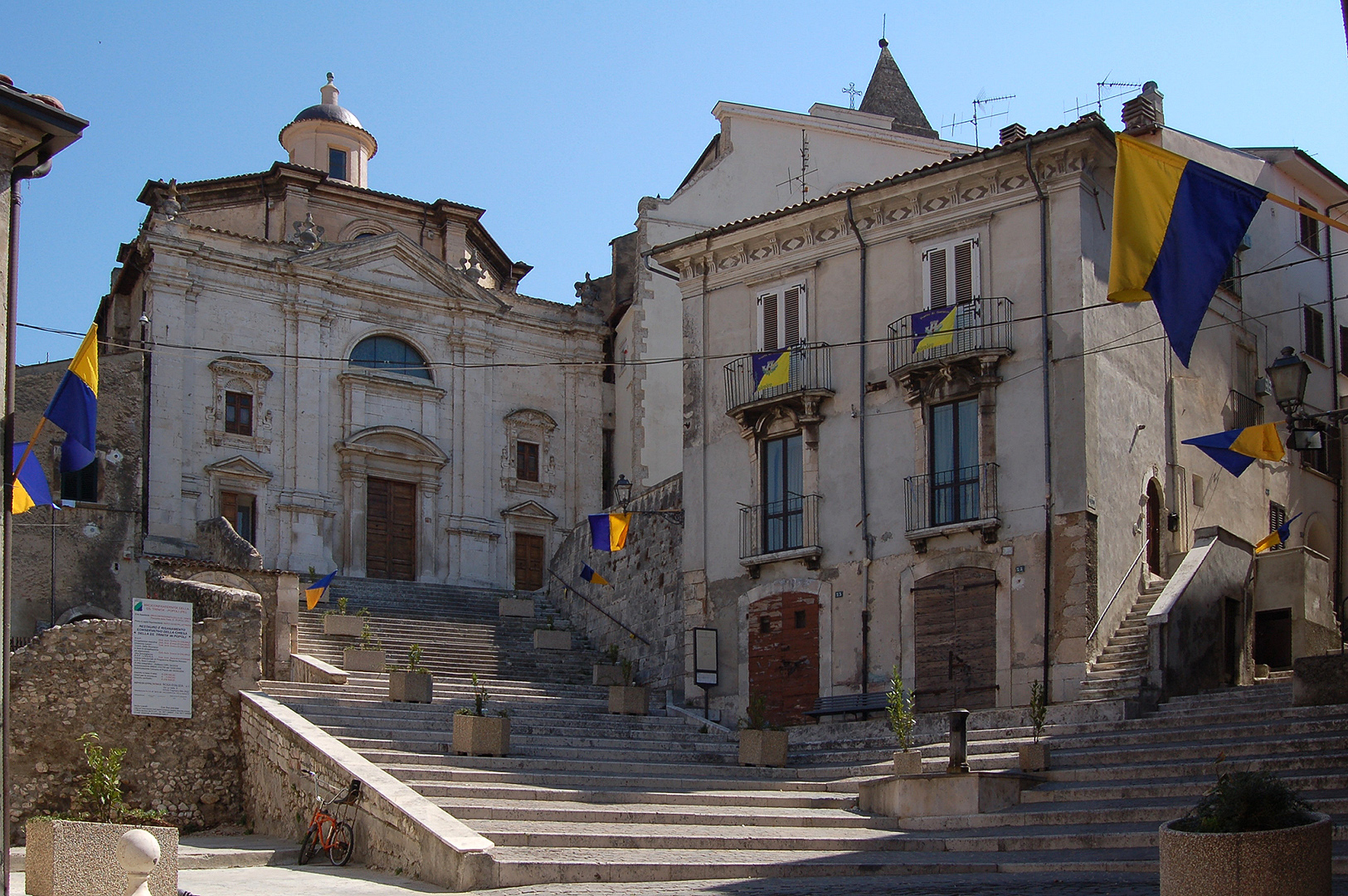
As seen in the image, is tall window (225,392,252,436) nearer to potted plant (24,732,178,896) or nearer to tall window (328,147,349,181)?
tall window (328,147,349,181)

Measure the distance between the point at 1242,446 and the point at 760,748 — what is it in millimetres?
7698

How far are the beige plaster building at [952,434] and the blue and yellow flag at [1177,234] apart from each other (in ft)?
27.5

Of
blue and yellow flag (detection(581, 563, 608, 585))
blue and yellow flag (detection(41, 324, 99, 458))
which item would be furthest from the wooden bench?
blue and yellow flag (detection(41, 324, 99, 458))

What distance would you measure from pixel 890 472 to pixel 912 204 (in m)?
4.29

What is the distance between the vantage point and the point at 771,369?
25562mm

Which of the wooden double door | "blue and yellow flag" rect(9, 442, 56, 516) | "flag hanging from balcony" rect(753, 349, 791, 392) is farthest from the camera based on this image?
the wooden double door

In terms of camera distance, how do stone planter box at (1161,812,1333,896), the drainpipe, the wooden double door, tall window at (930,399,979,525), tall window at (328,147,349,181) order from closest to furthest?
1. stone planter box at (1161,812,1333,896)
2. tall window at (930,399,979,525)
3. the drainpipe
4. the wooden double door
5. tall window at (328,147,349,181)

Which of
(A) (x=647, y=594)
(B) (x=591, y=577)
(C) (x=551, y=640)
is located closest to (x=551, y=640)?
(C) (x=551, y=640)

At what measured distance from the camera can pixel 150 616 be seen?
69.3 feet

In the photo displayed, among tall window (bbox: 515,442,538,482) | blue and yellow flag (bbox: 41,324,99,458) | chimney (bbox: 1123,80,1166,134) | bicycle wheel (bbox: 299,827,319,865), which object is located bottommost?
bicycle wheel (bbox: 299,827,319,865)

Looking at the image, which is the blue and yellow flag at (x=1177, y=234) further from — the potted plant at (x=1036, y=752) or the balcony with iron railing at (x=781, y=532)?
the balcony with iron railing at (x=781, y=532)

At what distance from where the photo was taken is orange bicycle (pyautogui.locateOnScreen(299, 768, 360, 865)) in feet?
51.4

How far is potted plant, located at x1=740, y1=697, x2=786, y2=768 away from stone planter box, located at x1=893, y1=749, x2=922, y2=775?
297 centimetres

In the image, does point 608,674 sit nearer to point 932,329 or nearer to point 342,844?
point 932,329
